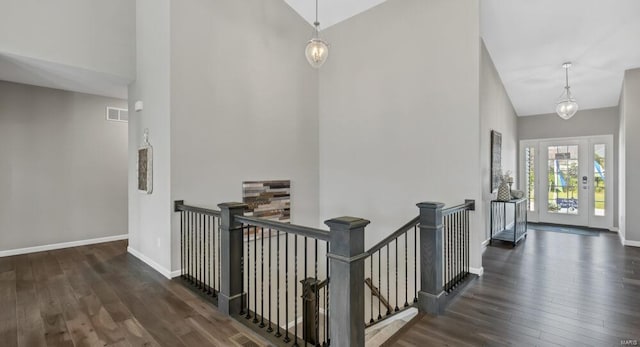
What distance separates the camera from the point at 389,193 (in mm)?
4758

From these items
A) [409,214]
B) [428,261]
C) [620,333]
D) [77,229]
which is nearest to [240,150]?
[409,214]

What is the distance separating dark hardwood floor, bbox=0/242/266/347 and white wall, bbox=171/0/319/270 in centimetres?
68

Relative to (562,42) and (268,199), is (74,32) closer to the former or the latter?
(268,199)

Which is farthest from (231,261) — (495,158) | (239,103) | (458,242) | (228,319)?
(495,158)

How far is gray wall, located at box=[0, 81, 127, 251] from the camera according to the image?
4.70 meters

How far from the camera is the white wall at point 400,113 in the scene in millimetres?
3895

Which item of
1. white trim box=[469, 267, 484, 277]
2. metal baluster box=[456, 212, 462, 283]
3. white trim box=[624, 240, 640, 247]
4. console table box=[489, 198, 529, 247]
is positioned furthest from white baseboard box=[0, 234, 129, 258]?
white trim box=[624, 240, 640, 247]

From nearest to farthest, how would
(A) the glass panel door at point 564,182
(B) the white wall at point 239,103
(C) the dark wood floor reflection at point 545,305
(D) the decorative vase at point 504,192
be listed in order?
1. (C) the dark wood floor reflection at point 545,305
2. (B) the white wall at point 239,103
3. (D) the decorative vase at point 504,192
4. (A) the glass panel door at point 564,182

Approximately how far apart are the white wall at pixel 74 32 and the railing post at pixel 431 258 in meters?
4.60

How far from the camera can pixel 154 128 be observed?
4.11 meters

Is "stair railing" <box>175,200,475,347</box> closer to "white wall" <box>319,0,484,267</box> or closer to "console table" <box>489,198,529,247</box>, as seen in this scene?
"white wall" <box>319,0,484,267</box>

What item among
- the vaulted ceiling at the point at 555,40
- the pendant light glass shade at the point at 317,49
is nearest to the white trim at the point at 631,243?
the vaulted ceiling at the point at 555,40

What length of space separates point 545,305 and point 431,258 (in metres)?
1.21

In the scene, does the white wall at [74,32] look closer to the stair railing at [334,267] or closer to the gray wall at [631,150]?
the stair railing at [334,267]
